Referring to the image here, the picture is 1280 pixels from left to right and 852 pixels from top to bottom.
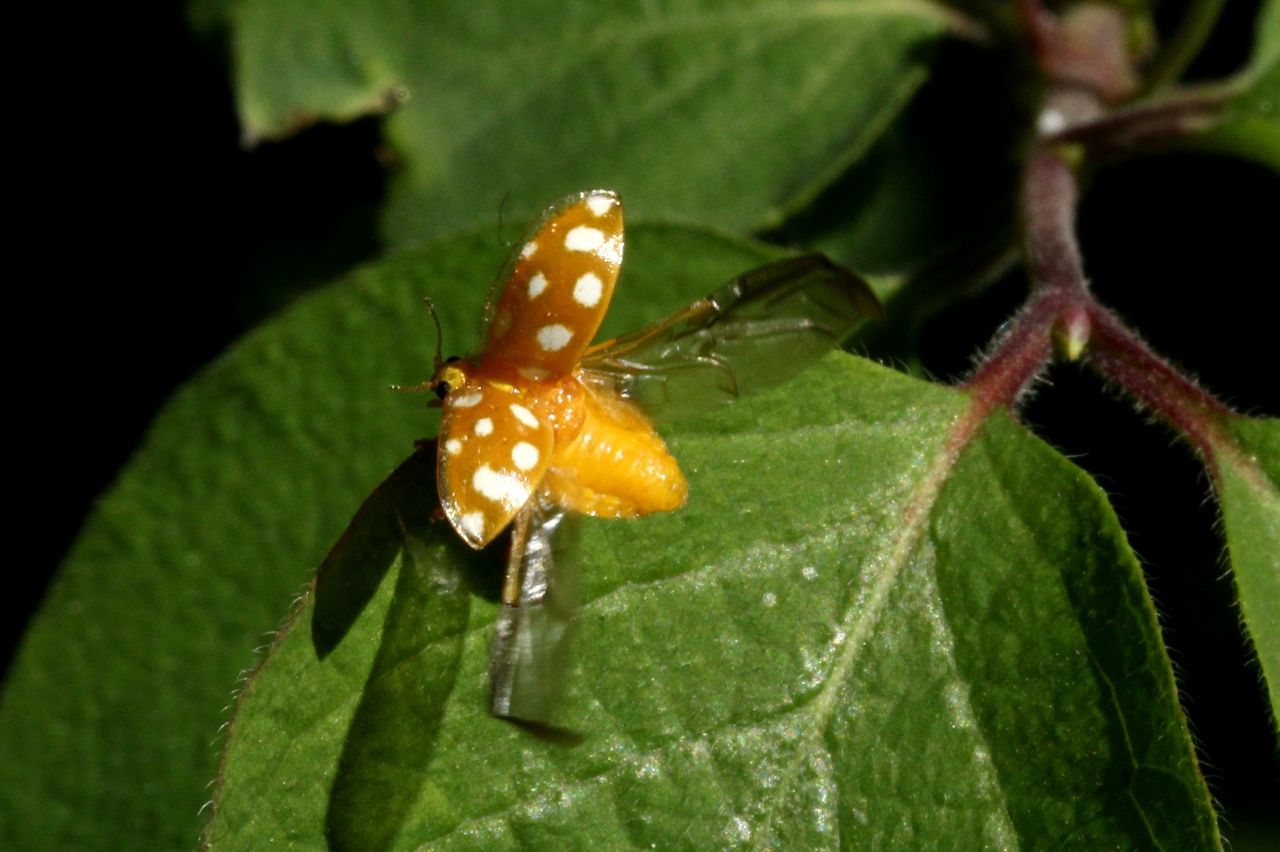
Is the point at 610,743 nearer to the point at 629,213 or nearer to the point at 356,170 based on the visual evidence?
the point at 629,213

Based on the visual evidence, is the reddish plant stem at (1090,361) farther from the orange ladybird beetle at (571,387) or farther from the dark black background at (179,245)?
the dark black background at (179,245)

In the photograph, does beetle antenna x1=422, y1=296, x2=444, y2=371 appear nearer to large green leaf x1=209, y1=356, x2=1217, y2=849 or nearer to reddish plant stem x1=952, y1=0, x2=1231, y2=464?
large green leaf x1=209, y1=356, x2=1217, y2=849

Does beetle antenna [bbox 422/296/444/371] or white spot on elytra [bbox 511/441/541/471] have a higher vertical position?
white spot on elytra [bbox 511/441/541/471]

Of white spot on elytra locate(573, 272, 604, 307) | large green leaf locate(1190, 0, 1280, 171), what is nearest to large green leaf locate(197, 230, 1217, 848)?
white spot on elytra locate(573, 272, 604, 307)

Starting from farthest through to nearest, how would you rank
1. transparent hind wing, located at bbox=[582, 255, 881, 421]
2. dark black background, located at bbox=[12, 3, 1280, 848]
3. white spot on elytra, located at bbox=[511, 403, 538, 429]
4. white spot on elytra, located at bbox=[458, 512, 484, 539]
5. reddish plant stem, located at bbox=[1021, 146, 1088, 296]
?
dark black background, located at bbox=[12, 3, 1280, 848], reddish plant stem, located at bbox=[1021, 146, 1088, 296], transparent hind wing, located at bbox=[582, 255, 881, 421], white spot on elytra, located at bbox=[511, 403, 538, 429], white spot on elytra, located at bbox=[458, 512, 484, 539]

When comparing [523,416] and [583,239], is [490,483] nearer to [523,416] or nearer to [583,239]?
[523,416]

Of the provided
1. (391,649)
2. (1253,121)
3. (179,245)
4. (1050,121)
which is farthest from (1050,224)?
(179,245)

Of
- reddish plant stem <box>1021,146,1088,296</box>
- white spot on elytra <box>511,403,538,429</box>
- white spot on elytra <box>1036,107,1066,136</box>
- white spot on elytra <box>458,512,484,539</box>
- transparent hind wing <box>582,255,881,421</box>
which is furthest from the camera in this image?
white spot on elytra <box>1036,107,1066,136</box>
